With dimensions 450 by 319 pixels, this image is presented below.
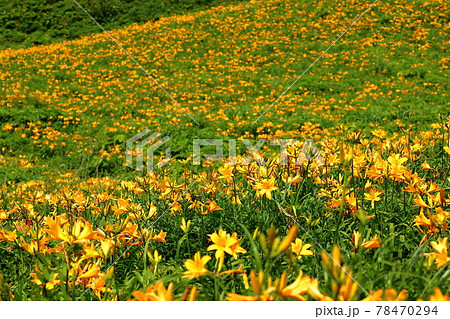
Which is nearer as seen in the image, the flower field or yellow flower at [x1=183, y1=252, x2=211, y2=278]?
yellow flower at [x1=183, y1=252, x2=211, y2=278]

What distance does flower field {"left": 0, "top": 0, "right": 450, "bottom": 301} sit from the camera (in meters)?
1.00

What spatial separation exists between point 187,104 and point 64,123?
9.20ft

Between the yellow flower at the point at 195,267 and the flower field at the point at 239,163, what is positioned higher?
the yellow flower at the point at 195,267

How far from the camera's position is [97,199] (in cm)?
208

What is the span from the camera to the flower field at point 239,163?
1.00 metres

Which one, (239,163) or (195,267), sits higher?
(195,267)

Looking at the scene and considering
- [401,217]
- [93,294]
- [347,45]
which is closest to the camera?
[93,294]

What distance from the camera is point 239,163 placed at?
1875mm

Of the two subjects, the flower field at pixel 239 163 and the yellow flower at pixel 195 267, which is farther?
the flower field at pixel 239 163

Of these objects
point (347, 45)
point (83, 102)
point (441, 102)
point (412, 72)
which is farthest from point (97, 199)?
point (347, 45)

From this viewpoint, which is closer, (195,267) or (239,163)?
(195,267)

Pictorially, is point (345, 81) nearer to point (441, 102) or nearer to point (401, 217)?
point (441, 102)

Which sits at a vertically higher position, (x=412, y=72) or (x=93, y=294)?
(x=93, y=294)

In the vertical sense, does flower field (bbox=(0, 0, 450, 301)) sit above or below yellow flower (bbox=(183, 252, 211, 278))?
below
